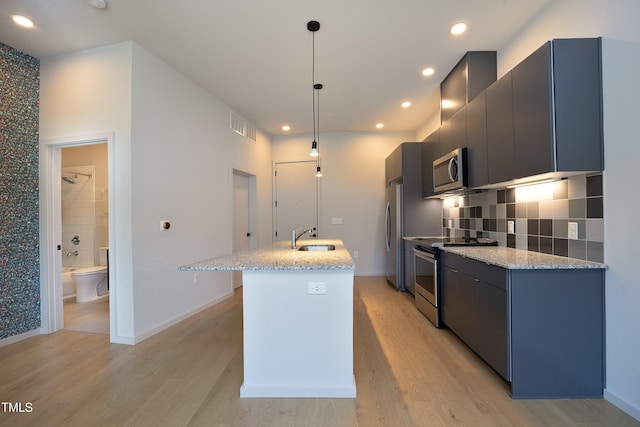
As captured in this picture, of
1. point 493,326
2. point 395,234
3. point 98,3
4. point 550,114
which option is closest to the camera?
point 550,114

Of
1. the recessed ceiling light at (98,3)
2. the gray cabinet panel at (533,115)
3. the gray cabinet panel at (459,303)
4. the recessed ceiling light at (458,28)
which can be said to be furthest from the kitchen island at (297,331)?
the recessed ceiling light at (458,28)

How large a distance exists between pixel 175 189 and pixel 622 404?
13.1ft

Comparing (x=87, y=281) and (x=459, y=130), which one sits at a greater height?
(x=459, y=130)

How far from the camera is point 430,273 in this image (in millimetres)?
2973

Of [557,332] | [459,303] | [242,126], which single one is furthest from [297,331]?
[242,126]

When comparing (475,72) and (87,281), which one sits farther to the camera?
(87,281)

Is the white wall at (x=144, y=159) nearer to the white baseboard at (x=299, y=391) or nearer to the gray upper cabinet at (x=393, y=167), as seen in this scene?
the white baseboard at (x=299, y=391)

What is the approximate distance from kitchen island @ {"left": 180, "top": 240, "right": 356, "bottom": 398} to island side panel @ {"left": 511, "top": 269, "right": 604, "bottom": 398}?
1.08m

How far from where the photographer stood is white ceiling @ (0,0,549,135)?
213cm

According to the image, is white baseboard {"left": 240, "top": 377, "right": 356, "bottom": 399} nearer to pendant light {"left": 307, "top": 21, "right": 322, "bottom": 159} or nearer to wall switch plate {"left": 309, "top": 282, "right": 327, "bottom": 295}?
wall switch plate {"left": 309, "top": 282, "right": 327, "bottom": 295}

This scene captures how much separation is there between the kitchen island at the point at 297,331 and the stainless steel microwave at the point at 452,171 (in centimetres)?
165

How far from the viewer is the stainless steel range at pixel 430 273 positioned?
9.27ft

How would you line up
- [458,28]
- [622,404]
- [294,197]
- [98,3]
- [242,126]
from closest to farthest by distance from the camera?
[622,404]
[98,3]
[458,28]
[242,126]
[294,197]

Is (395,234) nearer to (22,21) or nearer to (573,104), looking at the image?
(573,104)
